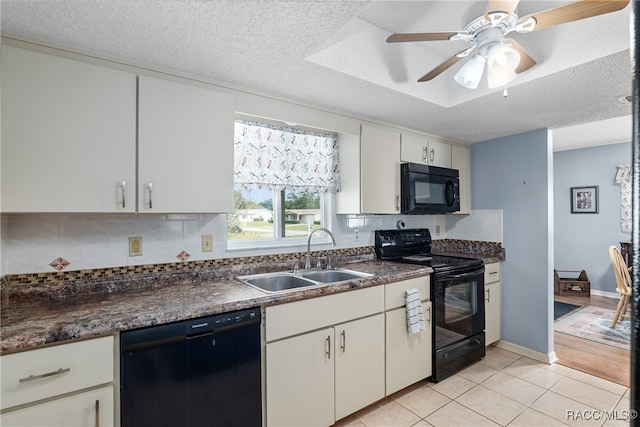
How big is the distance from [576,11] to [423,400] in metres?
2.40

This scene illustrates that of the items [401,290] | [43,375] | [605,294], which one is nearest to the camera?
[43,375]

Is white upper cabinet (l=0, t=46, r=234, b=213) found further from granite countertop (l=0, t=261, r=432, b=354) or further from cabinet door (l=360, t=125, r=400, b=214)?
cabinet door (l=360, t=125, r=400, b=214)

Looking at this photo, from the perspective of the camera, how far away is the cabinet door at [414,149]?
2.94 m

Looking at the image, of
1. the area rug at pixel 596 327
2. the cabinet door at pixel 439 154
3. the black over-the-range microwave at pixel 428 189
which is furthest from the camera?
the area rug at pixel 596 327

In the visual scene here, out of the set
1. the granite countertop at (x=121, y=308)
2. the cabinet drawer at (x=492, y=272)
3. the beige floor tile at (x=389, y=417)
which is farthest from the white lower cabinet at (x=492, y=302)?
the granite countertop at (x=121, y=308)

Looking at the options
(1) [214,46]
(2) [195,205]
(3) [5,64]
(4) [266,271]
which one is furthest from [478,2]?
(3) [5,64]

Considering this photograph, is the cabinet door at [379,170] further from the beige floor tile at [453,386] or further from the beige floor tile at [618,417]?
the beige floor tile at [618,417]

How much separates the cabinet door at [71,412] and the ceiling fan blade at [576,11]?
2325mm

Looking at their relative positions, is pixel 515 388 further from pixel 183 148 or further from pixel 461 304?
pixel 183 148

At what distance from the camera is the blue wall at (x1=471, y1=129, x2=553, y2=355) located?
297cm

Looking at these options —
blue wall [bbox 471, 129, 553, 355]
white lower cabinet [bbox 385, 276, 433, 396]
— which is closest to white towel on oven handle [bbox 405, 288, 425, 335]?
white lower cabinet [bbox 385, 276, 433, 396]

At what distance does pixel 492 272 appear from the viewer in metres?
3.14

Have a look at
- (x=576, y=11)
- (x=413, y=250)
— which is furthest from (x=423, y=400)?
(x=576, y=11)

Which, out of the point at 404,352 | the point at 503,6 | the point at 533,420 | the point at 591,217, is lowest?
the point at 533,420
